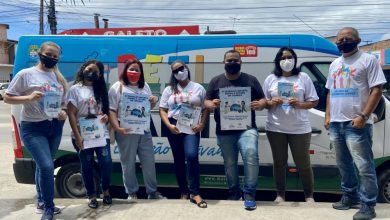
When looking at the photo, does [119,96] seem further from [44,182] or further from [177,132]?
[44,182]

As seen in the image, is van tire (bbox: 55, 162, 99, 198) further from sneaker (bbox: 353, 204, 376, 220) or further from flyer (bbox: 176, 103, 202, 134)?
sneaker (bbox: 353, 204, 376, 220)

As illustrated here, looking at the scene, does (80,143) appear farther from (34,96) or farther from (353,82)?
(353,82)

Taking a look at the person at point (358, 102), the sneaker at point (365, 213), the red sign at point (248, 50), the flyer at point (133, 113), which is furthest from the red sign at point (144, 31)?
the sneaker at point (365, 213)

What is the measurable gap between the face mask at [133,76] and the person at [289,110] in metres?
1.48

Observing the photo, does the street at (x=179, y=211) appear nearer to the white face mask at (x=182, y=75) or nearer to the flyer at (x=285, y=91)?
the flyer at (x=285, y=91)

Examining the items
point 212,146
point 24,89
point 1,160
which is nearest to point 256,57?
point 212,146

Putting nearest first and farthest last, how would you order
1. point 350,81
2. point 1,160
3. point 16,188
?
point 350,81, point 16,188, point 1,160

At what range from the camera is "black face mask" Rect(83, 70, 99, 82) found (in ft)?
15.1

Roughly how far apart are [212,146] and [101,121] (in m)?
1.66

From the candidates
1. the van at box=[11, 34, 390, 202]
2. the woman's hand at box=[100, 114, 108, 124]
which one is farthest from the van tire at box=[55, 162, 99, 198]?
the woman's hand at box=[100, 114, 108, 124]

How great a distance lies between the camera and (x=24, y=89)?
418 cm

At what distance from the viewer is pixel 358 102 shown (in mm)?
4078

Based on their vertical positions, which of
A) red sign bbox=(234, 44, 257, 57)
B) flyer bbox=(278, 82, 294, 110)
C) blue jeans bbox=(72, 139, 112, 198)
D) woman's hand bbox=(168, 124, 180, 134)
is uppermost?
red sign bbox=(234, 44, 257, 57)

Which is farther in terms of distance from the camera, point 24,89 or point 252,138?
point 252,138
